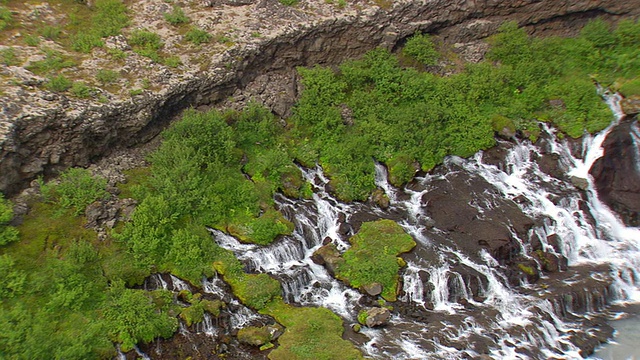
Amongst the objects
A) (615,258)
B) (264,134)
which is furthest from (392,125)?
(615,258)

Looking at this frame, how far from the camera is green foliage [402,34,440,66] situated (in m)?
27.1

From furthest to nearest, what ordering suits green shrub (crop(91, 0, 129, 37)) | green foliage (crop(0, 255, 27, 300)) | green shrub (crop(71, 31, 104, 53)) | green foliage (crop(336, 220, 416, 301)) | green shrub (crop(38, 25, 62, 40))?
green shrub (crop(91, 0, 129, 37)) → green shrub (crop(71, 31, 104, 53)) → green shrub (crop(38, 25, 62, 40)) → green foliage (crop(336, 220, 416, 301)) → green foliage (crop(0, 255, 27, 300))

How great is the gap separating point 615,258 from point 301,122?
50.0ft

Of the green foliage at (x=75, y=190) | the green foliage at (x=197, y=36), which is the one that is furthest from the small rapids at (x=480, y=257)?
the green foliage at (x=197, y=36)

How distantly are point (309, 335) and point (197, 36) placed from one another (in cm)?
1517

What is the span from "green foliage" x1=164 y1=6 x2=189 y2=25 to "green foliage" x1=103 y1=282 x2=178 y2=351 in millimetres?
13863

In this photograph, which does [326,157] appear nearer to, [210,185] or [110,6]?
[210,185]

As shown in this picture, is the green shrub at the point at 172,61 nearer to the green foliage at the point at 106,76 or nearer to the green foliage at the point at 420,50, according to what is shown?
the green foliage at the point at 106,76

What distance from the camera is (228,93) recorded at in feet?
78.0

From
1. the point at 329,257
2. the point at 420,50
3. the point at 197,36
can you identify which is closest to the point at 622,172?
the point at 420,50

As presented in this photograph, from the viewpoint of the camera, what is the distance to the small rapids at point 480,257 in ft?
55.6

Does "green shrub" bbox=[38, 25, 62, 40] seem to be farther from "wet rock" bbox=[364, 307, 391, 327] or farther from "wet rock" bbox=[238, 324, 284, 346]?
"wet rock" bbox=[364, 307, 391, 327]

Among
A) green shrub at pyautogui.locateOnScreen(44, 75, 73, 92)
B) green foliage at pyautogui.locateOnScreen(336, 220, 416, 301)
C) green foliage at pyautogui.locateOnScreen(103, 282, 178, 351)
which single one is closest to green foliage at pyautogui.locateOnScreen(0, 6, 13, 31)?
green shrub at pyautogui.locateOnScreen(44, 75, 73, 92)

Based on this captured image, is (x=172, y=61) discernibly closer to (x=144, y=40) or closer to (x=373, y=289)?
(x=144, y=40)
